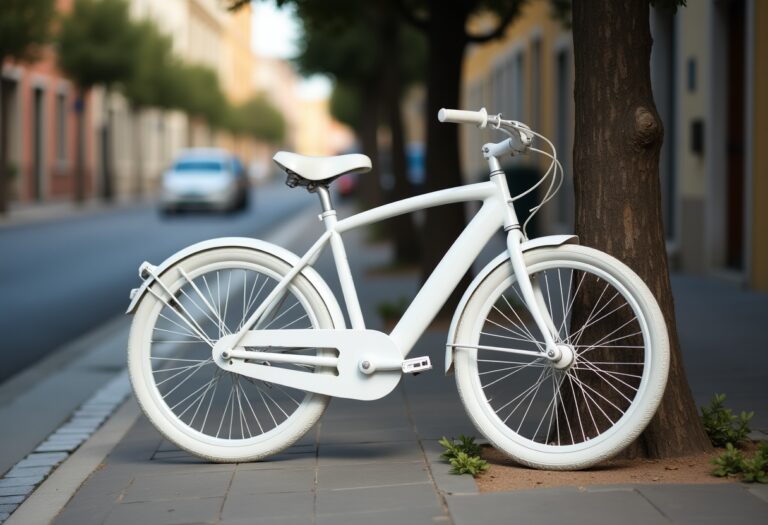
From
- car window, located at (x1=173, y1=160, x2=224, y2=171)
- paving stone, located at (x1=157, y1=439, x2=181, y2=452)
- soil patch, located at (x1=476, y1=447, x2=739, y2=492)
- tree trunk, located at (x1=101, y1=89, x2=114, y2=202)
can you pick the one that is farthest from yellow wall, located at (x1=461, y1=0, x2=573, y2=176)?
tree trunk, located at (x1=101, y1=89, x2=114, y2=202)

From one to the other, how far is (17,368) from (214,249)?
4.37 m

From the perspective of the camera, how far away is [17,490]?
4.96 m

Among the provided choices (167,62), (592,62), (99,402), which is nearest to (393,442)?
(592,62)

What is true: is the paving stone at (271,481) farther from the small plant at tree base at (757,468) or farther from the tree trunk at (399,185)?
the tree trunk at (399,185)

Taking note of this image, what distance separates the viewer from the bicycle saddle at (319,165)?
4.85 m

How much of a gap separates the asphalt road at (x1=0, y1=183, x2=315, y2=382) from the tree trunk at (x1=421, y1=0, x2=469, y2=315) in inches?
117

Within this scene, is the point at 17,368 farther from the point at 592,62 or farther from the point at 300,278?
the point at 592,62

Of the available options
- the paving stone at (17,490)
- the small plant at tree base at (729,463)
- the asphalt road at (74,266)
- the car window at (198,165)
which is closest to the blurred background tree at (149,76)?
the car window at (198,165)

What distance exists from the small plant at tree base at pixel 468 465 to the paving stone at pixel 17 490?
1580 millimetres

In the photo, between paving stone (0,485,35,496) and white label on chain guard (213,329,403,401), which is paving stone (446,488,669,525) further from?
paving stone (0,485,35,496)

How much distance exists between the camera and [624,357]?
15.6ft

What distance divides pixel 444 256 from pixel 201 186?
2929 cm

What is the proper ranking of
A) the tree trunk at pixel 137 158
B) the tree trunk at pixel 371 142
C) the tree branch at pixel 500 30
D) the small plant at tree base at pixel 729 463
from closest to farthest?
1. the small plant at tree base at pixel 729 463
2. the tree branch at pixel 500 30
3. the tree trunk at pixel 371 142
4. the tree trunk at pixel 137 158

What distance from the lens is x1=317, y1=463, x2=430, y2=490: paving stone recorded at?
15.0 ft
